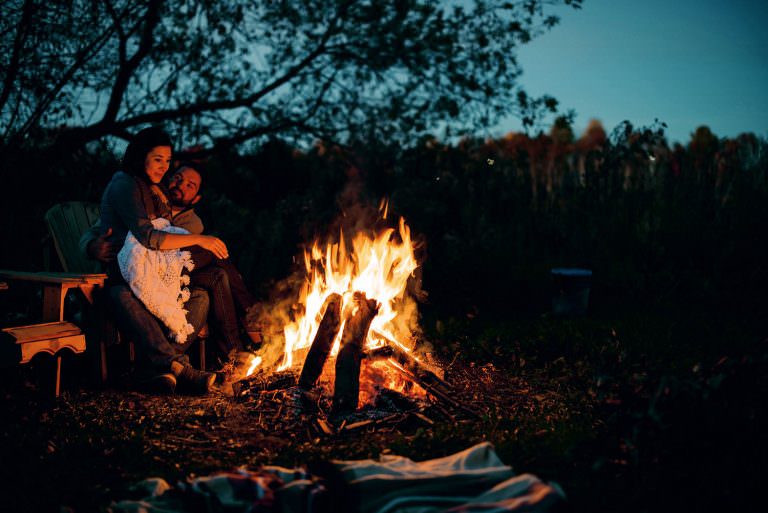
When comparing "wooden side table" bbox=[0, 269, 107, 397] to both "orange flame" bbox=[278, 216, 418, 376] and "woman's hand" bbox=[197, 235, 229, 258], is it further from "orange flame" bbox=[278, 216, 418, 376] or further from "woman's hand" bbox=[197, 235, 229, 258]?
"orange flame" bbox=[278, 216, 418, 376]

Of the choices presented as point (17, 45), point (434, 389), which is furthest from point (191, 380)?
point (17, 45)

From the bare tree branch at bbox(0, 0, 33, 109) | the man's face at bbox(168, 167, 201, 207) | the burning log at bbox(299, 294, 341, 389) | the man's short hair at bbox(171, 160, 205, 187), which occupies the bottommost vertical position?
the burning log at bbox(299, 294, 341, 389)

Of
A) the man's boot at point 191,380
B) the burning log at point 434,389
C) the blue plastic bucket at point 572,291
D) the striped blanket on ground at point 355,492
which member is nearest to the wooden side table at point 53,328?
the man's boot at point 191,380

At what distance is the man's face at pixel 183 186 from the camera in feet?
16.7

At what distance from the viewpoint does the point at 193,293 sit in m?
5.07

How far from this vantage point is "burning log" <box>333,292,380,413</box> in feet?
14.2

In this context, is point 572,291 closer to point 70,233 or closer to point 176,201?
point 176,201

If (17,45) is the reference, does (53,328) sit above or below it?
below

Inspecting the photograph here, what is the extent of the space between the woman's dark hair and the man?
0.22m

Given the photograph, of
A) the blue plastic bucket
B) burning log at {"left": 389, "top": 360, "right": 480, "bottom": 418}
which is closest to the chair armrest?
burning log at {"left": 389, "top": 360, "right": 480, "bottom": 418}

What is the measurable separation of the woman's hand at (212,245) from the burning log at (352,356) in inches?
42.7

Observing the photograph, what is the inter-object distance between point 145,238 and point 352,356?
1.68m

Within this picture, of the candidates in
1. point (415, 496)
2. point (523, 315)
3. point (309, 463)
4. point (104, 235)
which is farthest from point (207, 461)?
point (523, 315)

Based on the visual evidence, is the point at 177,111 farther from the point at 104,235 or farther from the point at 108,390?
the point at 108,390
